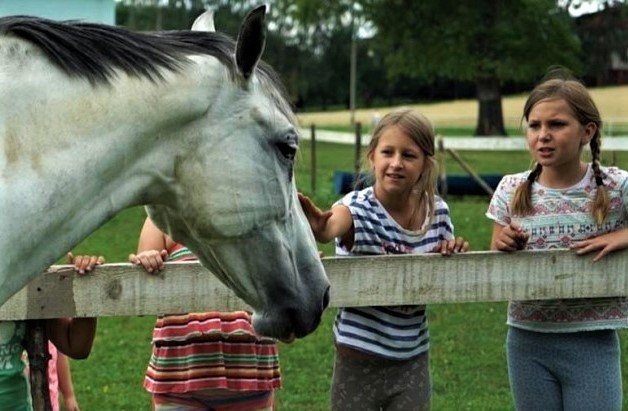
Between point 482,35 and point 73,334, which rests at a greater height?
point 482,35

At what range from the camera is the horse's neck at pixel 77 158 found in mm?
2396

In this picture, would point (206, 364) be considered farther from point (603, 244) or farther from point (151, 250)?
point (603, 244)

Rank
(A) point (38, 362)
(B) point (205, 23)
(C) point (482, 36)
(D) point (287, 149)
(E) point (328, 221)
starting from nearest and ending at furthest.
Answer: (D) point (287, 149) → (B) point (205, 23) → (A) point (38, 362) → (E) point (328, 221) → (C) point (482, 36)

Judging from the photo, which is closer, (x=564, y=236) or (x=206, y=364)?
(x=206, y=364)

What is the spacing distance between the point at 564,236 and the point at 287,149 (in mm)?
1507

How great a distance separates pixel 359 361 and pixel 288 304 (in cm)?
115

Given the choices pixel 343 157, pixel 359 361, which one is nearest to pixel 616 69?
pixel 343 157

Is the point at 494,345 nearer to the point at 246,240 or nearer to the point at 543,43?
the point at 246,240

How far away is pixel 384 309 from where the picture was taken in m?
3.88

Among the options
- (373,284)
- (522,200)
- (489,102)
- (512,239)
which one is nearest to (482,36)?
(489,102)

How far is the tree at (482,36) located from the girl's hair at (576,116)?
113ft

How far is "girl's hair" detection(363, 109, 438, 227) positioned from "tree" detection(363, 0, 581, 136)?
34.5 metres

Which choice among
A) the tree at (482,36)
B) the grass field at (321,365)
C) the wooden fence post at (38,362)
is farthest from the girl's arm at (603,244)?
the tree at (482,36)

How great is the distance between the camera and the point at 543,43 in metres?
38.1
